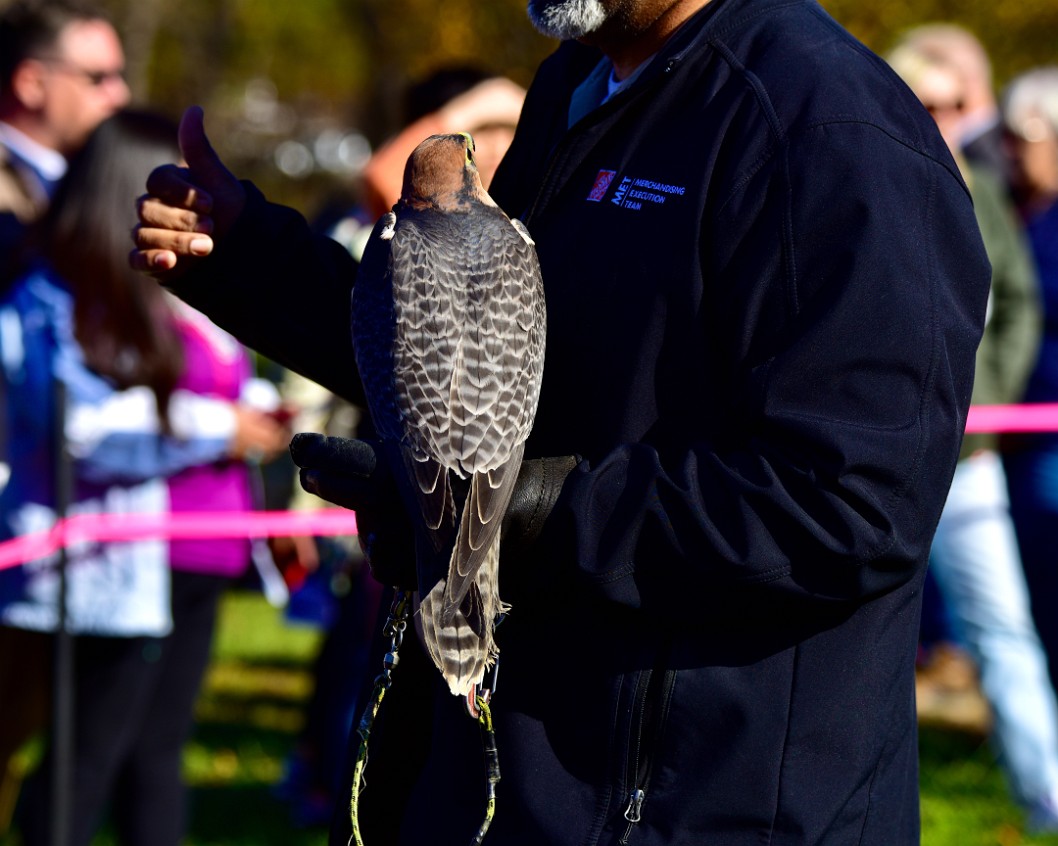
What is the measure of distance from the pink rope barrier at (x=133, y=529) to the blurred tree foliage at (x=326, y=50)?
2766 mm

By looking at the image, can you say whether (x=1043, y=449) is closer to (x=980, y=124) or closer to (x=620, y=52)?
(x=980, y=124)

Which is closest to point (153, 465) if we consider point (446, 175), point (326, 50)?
point (446, 175)

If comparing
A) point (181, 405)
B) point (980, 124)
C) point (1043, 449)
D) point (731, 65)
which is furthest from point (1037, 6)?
point (731, 65)

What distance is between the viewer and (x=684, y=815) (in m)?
1.89

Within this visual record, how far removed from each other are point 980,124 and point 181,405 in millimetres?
4625

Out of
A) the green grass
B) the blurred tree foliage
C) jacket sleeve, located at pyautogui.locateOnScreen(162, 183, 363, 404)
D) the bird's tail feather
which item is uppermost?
the blurred tree foliage

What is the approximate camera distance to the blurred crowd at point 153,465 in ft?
13.0

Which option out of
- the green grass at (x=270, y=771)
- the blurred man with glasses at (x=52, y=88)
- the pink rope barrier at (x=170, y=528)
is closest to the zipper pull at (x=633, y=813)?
the pink rope barrier at (x=170, y=528)

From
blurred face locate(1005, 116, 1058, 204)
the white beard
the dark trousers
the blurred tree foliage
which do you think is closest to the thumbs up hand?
the white beard

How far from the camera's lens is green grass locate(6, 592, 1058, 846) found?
5266 mm

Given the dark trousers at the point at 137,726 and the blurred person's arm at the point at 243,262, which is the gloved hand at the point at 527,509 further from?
the dark trousers at the point at 137,726

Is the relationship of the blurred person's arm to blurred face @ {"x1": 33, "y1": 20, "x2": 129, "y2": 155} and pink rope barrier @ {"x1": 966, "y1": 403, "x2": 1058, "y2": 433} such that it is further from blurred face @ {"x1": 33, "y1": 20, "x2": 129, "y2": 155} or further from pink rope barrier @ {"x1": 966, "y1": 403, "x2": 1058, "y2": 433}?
pink rope barrier @ {"x1": 966, "y1": 403, "x2": 1058, "y2": 433}

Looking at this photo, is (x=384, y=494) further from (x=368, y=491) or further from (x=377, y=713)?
(x=377, y=713)

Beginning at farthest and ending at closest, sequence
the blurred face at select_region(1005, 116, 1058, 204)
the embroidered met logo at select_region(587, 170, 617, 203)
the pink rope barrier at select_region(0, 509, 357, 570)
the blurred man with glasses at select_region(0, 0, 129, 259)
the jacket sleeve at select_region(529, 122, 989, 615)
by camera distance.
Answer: the blurred face at select_region(1005, 116, 1058, 204) < the blurred man with glasses at select_region(0, 0, 129, 259) < the pink rope barrier at select_region(0, 509, 357, 570) < the embroidered met logo at select_region(587, 170, 617, 203) < the jacket sleeve at select_region(529, 122, 989, 615)
